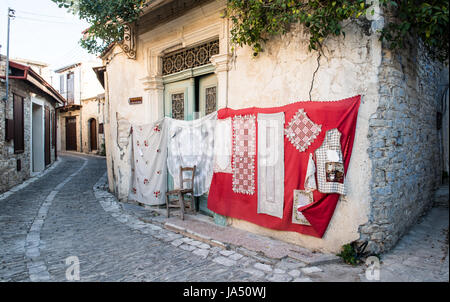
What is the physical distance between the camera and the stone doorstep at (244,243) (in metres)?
3.51

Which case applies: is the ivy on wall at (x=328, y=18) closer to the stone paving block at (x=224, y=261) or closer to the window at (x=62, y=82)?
the stone paving block at (x=224, y=261)

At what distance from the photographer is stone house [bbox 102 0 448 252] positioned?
11.3ft

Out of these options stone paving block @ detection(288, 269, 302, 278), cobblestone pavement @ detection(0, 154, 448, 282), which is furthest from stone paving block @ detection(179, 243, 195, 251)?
stone paving block @ detection(288, 269, 302, 278)

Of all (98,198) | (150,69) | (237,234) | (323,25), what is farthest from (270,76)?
(98,198)

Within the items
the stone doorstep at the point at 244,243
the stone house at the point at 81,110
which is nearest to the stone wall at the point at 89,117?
the stone house at the point at 81,110

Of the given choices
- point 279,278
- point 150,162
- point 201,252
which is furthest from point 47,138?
point 279,278

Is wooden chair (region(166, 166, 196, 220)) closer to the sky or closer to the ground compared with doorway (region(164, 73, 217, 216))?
closer to the ground

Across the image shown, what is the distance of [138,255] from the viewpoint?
3.79 m

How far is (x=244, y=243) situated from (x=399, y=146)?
7.68 ft

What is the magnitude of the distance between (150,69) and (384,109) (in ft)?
15.1

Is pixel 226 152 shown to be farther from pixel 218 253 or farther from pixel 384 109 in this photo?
pixel 384 109

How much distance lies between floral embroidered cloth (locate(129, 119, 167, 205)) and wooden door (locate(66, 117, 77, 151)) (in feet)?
62.8

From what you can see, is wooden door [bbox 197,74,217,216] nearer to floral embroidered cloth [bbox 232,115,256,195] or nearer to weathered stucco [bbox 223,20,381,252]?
floral embroidered cloth [bbox 232,115,256,195]
